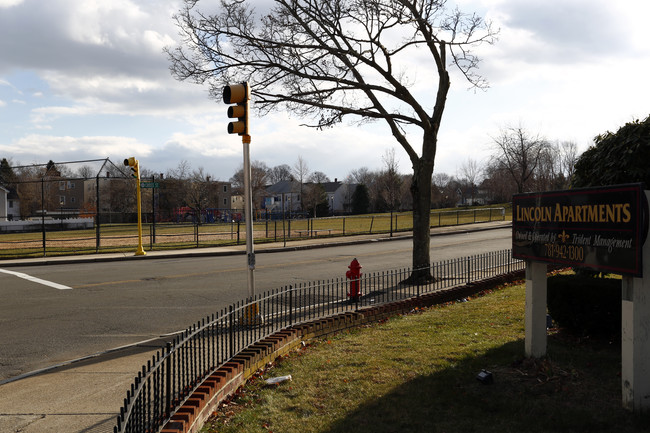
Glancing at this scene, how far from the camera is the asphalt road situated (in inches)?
339

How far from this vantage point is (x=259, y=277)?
16.3 meters

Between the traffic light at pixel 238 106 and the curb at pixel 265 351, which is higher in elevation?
the traffic light at pixel 238 106

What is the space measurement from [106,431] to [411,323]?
5863 mm

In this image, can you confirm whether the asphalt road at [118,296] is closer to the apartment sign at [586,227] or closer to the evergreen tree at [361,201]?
the apartment sign at [586,227]

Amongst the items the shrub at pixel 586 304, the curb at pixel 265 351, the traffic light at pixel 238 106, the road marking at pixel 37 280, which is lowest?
the road marking at pixel 37 280

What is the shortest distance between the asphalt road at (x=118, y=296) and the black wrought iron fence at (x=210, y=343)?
1.44m

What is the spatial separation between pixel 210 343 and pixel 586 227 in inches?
223

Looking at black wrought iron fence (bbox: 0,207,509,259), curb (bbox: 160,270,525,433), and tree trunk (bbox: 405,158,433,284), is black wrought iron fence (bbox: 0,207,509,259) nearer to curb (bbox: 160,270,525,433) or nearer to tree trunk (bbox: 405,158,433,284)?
tree trunk (bbox: 405,158,433,284)

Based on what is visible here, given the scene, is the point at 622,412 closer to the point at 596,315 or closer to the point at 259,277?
the point at 596,315

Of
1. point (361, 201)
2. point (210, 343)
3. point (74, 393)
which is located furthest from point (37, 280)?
point (361, 201)

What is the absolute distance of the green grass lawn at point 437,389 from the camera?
17.0ft

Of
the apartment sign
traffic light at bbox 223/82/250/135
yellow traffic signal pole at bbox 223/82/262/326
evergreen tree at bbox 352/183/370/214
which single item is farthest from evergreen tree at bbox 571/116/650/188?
evergreen tree at bbox 352/183/370/214

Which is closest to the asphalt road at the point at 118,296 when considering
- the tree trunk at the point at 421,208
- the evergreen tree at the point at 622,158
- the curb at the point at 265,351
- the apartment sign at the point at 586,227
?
the curb at the point at 265,351

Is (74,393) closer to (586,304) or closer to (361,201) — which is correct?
(586,304)
